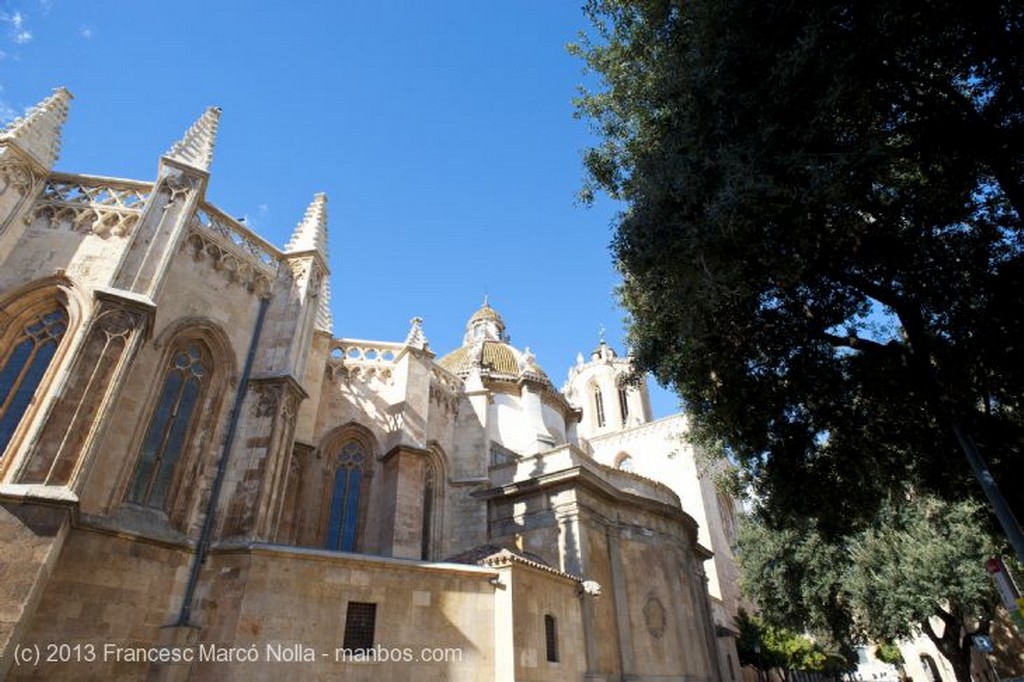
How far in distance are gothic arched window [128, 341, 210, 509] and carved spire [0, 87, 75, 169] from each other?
5.26 meters

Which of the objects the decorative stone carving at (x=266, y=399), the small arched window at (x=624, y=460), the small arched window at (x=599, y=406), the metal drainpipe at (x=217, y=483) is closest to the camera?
the metal drainpipe at (x=217, y=483)

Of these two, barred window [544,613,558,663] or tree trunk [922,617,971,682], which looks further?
tree trunk [922,617,971,682]

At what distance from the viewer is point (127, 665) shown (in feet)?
30.9

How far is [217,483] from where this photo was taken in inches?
465

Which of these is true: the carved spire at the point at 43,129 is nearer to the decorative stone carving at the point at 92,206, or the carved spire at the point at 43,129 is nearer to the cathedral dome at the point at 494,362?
the decorative stone carving at the point at 92,206

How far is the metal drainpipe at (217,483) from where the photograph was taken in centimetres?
1043

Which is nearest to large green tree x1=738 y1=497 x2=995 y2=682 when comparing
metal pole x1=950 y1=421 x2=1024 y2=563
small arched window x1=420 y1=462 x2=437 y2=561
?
metal pole x1=950 y1=421 x2=1024 y2=563

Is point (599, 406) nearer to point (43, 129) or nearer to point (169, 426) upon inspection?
point (169, 426)

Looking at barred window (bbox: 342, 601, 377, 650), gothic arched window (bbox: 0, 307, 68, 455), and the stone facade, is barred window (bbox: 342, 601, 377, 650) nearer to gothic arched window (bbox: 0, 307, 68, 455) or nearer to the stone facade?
the stone facade

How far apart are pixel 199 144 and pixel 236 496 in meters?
8.54

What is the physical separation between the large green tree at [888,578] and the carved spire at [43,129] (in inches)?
829

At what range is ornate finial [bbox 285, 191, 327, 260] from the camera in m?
15.7

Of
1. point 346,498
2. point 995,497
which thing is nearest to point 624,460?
point 346,498

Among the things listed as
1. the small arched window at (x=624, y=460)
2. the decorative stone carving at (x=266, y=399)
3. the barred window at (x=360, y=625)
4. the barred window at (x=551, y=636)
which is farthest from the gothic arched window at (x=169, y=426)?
the small arched window at (x=624, y=460)
